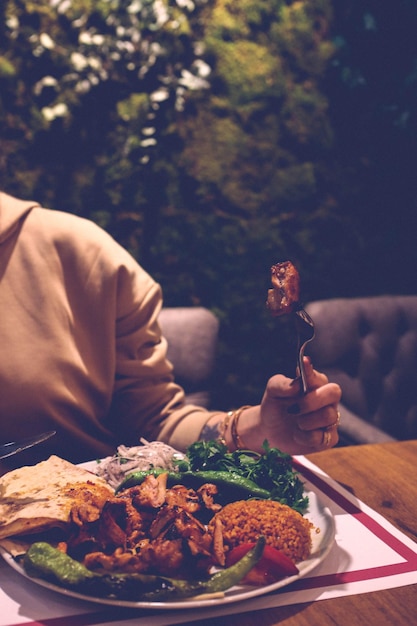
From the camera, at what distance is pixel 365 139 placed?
3783mm

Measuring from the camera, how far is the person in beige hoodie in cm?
177

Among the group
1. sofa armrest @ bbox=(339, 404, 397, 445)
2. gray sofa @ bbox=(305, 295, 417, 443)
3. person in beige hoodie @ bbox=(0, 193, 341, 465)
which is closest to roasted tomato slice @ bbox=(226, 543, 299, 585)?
person in beige hoodie @ bbox=(0, 193, 341, 465)

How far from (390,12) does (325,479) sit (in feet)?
10.8

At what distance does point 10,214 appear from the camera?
1.89m

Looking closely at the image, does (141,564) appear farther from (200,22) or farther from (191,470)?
(200,22)

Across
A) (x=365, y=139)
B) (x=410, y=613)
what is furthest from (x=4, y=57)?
(x=410, y=613)

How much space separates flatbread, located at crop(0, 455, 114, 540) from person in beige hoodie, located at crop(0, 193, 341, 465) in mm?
493

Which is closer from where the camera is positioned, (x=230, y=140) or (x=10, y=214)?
(x=10, y=214)

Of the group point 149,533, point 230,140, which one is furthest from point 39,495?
point 230,140

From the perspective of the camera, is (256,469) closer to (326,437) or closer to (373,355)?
(326,437)

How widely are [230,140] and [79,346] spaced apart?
2117 mm

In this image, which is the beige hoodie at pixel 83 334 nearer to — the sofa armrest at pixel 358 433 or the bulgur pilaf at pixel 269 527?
the bulgur pilaf at pixel 269 527

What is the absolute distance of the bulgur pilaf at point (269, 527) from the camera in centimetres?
101

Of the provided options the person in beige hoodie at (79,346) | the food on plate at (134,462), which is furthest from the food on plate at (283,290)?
the person in beige hoodie at (79,346)
